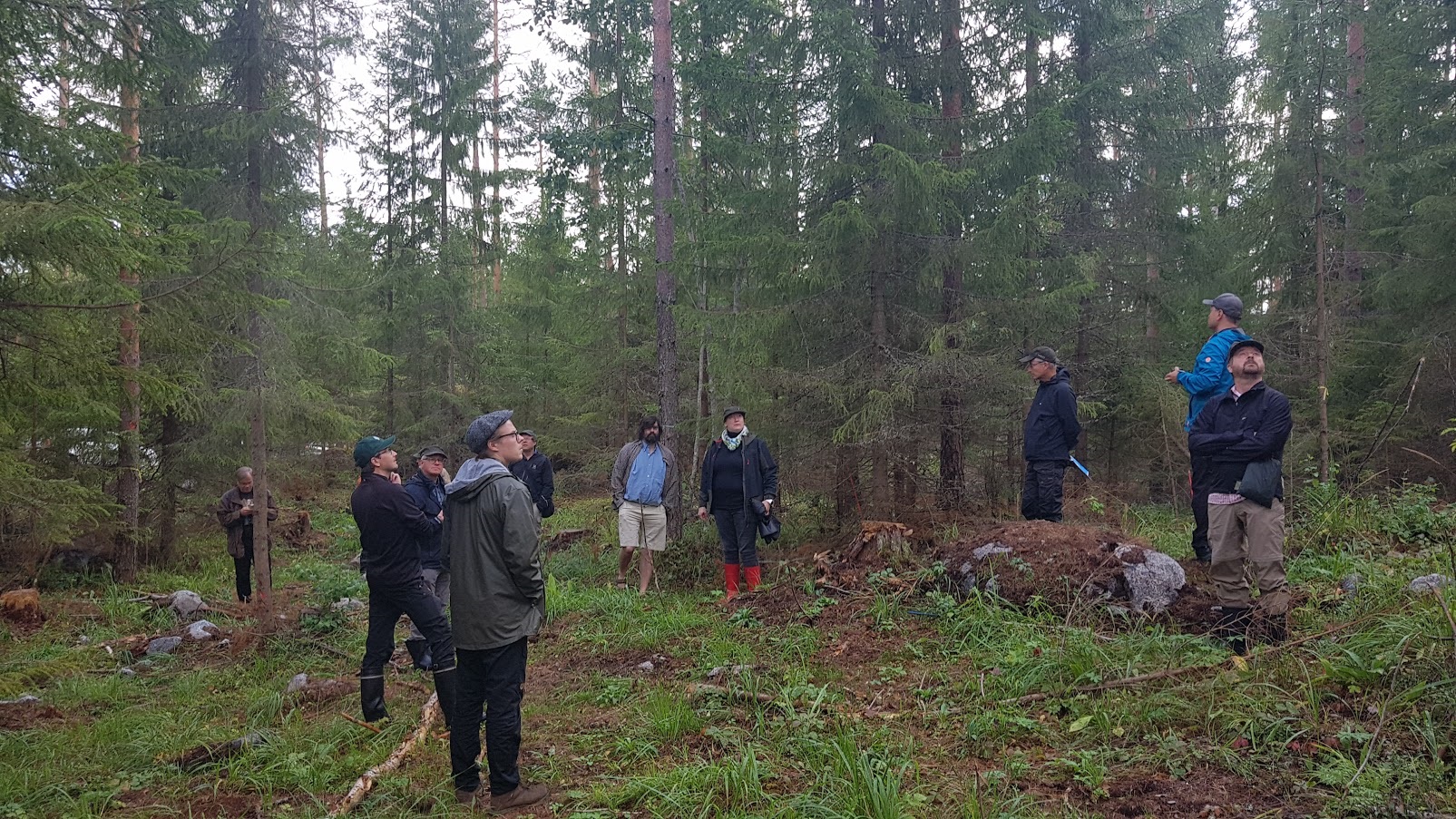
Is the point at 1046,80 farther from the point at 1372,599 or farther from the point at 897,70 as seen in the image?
the point at 1372,599

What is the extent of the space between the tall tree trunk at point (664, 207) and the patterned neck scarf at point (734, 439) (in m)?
2.40

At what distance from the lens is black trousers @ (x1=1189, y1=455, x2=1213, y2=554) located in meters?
6.06

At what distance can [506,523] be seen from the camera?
429 centimetres

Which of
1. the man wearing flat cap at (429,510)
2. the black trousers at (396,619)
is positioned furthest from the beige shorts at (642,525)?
the black trousers at (396,619)

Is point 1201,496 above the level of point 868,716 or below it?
above

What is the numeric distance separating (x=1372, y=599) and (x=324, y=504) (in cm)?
2183

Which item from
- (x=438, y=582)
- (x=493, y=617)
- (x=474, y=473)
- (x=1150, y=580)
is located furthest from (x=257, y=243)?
(x=1150, y=580)

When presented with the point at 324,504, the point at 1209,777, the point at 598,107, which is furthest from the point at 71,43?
the point at 324,504

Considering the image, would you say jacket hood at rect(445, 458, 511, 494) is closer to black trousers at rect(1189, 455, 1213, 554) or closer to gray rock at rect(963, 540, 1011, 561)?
gray rock at rect(963, 540, 1011, 561)

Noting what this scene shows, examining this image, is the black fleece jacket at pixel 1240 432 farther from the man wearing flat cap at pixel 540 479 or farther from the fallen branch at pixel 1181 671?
the man wearing flat cap at pixel 540 479

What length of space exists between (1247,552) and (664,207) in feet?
27.1

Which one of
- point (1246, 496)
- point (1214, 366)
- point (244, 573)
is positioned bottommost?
point (244, 573)

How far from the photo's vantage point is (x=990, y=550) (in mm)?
6820

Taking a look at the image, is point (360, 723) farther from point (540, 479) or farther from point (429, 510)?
point (540, 479)
